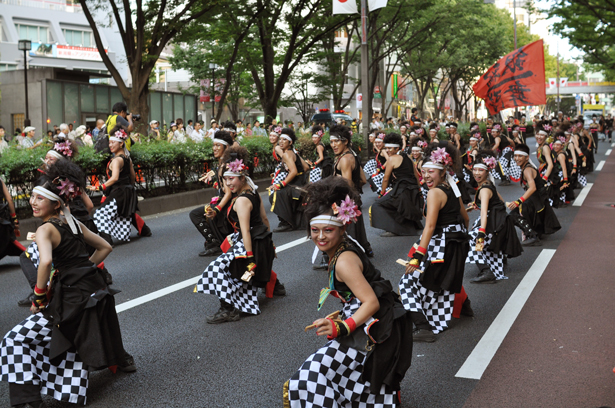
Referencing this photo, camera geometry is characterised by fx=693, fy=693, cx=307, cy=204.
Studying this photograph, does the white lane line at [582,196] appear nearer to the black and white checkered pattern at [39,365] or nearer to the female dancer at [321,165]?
the female dancer at [321,165]

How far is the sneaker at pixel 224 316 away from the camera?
631 centimetres

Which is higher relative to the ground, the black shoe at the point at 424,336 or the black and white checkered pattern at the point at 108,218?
the black and white checkered pattern at the point at 108,218

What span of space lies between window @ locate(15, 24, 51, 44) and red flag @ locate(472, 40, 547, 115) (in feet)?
131

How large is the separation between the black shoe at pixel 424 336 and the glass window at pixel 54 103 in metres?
32.5

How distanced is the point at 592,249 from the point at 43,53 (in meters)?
46.3

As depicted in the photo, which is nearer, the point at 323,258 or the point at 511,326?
the point at 511,326

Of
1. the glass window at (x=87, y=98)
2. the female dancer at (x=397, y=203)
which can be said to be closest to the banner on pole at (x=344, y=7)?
the female dancer at (x=397, y=203)

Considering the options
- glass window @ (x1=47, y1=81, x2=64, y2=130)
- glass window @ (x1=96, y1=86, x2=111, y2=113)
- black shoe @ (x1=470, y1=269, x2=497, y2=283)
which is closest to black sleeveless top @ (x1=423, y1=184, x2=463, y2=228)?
black shoe @ (x1=470, y1=269, x2=497, y2=283)

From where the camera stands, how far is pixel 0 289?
7.87 m

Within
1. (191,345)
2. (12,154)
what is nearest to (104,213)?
(12,154)

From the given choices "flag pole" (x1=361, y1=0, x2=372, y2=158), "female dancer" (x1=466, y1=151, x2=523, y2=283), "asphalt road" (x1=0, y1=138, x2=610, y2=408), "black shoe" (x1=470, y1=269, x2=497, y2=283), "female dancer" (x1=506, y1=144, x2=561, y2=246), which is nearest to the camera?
"asphalt road" (x1=0, y1=138, x2=610, y2=408)

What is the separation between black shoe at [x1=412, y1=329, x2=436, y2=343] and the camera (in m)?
5.68

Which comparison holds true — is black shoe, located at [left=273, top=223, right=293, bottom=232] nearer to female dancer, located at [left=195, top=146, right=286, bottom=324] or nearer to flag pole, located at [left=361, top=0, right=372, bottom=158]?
female dancer, located at [left=195, top=146, right=286, bottom=324]

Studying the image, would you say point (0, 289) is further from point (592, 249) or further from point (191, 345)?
point (592, 249)
